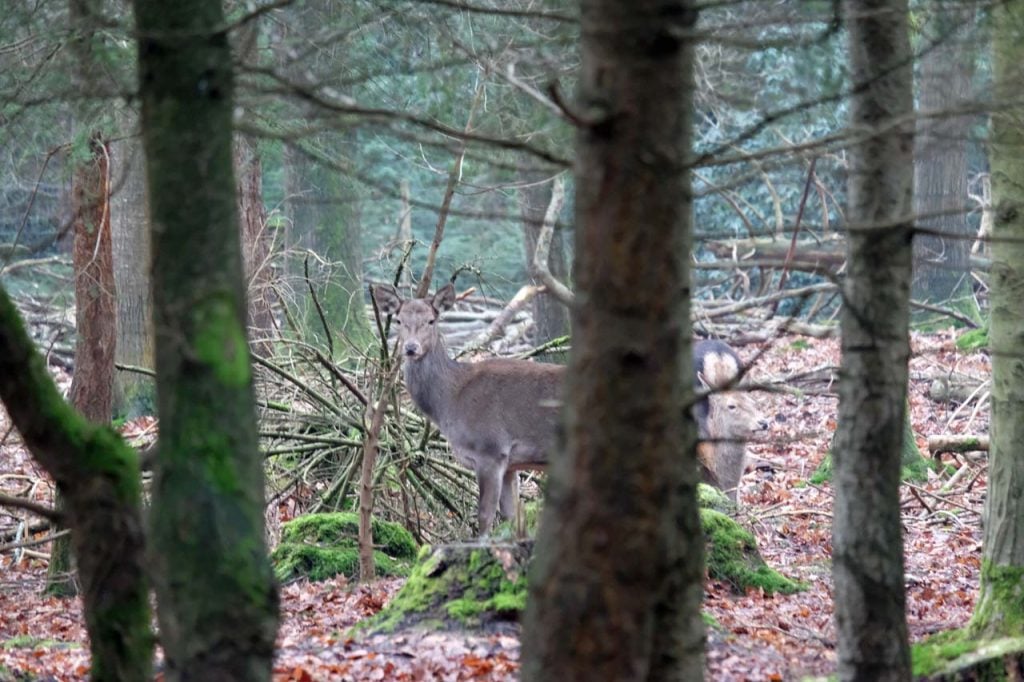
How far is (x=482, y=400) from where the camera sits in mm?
11742

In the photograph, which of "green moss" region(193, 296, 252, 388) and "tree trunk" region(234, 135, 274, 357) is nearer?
"green moss" region(193, 296, 252, 388)

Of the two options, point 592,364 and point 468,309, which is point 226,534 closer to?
point 592,364

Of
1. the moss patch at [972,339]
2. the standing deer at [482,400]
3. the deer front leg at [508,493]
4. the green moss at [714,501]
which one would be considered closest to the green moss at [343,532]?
the standing deer at [482,400]

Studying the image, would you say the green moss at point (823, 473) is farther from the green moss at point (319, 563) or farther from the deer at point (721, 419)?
the green moss at point (319, 563)

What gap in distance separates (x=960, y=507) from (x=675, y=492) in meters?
8.30

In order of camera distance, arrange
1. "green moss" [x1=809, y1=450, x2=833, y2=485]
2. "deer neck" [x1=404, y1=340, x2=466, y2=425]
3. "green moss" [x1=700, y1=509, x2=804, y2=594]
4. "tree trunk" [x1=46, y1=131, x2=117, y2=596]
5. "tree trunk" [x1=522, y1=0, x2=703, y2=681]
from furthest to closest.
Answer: "green moss" [x1=809, y1=450, x2=833, y2=485] → "deer neck" [x1=404, y1=340, x2=466, y2=425] → "tree trunk" [x1=46, y1=131, x2=117, y2=596] → "green moss" [x1=700, y1=509, x2=804, y2=594] → "tree trunk" [x1=522, y1=0, x2=703, y2=681]

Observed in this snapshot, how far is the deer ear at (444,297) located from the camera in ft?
38.0

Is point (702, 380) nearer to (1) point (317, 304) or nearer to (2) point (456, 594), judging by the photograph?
(1) point (317, 304)

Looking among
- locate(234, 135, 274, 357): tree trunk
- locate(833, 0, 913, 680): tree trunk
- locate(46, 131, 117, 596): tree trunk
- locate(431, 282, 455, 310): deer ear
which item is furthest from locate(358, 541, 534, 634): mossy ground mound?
locate(431, 282, 455, 310): deer ear

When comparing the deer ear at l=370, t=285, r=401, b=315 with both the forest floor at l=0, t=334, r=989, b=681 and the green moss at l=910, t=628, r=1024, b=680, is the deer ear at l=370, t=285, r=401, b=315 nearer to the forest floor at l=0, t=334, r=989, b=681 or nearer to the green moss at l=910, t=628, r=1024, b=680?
the forest floor at l=0, t=334, r=989, b=681

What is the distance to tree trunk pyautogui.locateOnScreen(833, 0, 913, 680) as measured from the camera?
4.96 meters

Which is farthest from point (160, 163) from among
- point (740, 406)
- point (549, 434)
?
point (740, 406)

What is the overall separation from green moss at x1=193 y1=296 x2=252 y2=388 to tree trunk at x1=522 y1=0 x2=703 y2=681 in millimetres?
1103

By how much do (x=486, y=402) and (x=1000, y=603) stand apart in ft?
19.0
